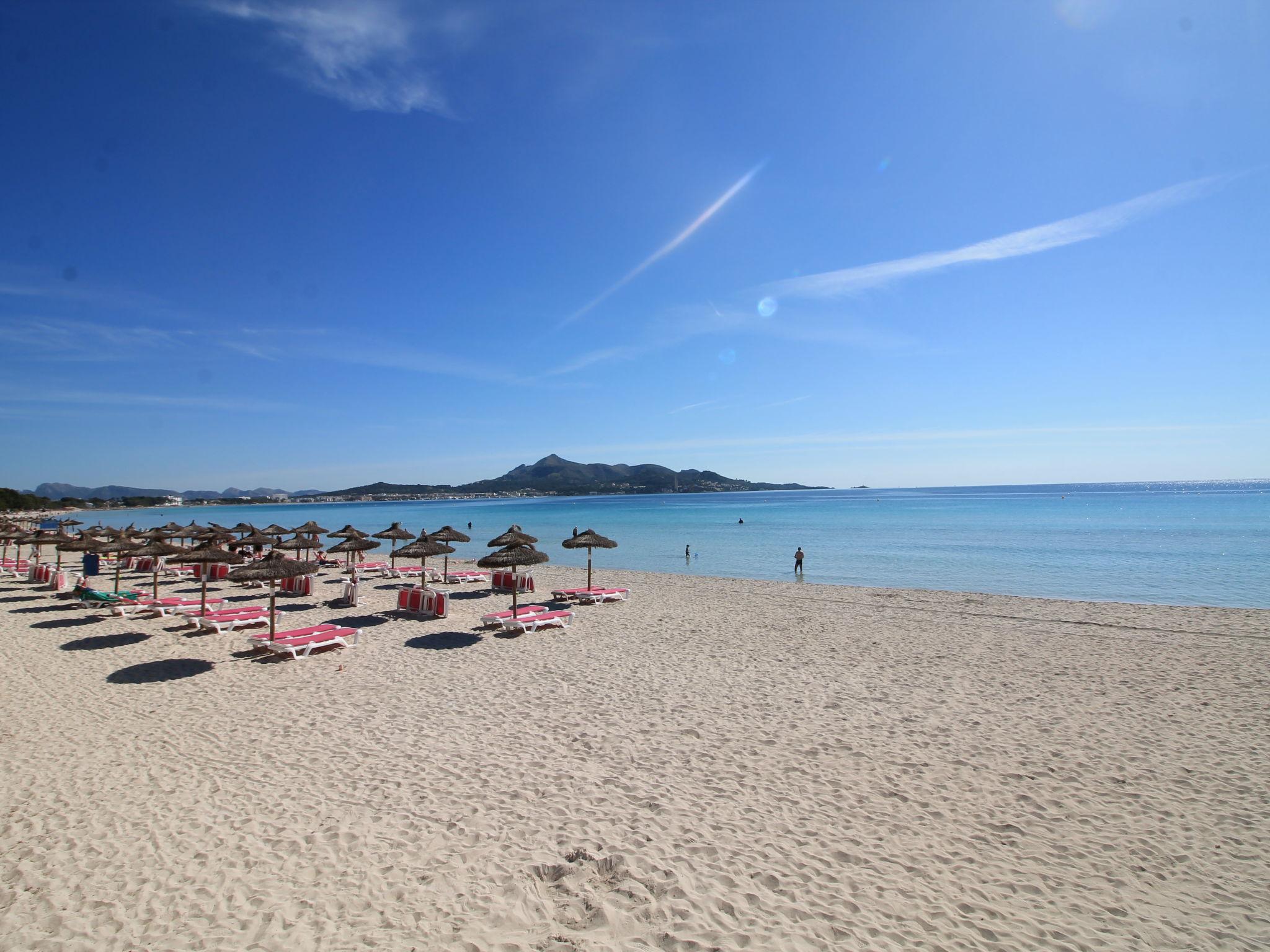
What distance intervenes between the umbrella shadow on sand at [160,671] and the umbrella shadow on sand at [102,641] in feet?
6.18

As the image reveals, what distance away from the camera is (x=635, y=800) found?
16.9 ft

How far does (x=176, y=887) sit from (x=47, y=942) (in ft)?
2.04

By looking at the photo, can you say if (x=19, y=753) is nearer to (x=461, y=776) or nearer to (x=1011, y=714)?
(x=461, y=776)

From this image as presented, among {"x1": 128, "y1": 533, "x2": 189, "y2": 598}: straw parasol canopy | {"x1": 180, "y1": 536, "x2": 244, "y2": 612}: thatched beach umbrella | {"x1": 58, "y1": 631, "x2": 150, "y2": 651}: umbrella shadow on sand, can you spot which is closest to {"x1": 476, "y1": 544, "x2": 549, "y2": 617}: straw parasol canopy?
{"x1": 180, "y1": 536, "x2": 244, "y2": 612}: thatched beach umbrella

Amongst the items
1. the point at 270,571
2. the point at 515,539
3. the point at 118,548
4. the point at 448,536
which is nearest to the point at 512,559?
the point at 515,539

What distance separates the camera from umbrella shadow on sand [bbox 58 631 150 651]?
10.4 metres

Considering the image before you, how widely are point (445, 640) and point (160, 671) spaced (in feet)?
14.0

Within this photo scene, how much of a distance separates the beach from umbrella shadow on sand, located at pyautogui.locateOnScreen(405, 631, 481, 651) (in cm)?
73

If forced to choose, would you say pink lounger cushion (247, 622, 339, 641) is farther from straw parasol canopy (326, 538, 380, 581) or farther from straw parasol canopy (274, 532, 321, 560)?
straw parasol canopy (274, 532, 321, 560)

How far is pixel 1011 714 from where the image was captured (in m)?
7.27

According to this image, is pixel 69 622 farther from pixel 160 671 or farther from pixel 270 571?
pixel 270 571

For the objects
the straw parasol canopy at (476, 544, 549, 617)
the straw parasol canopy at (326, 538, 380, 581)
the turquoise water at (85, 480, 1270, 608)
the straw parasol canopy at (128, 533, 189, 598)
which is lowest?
the turquoise water at (85, 480, 1270, 608)

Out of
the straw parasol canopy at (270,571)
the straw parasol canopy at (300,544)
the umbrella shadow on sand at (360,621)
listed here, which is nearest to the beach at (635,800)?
the straw parasol canopy at (270,571)

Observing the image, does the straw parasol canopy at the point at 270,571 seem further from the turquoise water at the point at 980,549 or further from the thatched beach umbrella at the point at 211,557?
the turquoise water at the point at 980,549
